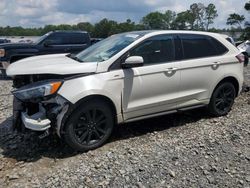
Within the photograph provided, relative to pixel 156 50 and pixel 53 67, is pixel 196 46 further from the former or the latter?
pixel 53 67

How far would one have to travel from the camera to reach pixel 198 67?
6.08 m

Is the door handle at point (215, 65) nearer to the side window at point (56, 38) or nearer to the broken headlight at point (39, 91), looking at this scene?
the broken headlight at point (39, 91)

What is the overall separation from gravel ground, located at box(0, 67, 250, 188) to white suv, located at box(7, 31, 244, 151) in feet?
1.17

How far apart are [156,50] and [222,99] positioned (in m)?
1.82

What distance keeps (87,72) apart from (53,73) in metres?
0.48

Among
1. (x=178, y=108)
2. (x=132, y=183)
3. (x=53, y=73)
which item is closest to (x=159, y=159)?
(x=132, y=183)

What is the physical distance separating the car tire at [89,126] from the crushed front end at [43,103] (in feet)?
0.62

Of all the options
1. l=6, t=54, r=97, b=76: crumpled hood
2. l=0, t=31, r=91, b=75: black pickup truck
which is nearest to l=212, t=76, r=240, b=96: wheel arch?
l=6, t=54, r=97, b=76: crumpled hood

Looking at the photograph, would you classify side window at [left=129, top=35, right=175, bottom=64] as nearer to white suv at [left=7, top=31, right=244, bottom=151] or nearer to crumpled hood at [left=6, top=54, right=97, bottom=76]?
white suv at [left=7, top=31, right=244, bottom=151]

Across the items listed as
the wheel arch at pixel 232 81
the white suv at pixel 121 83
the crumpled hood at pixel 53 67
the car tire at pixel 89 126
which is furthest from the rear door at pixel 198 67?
the crumpled hood at pixel 53 67

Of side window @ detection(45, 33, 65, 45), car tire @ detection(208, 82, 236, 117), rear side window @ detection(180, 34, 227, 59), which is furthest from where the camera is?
side window @ detection(45, 33, 65, 45)

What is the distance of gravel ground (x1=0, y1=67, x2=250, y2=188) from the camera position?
4238 mm

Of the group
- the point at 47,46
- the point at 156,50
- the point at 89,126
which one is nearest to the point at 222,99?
the point at 156,50

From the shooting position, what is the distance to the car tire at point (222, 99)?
646 centimetres
